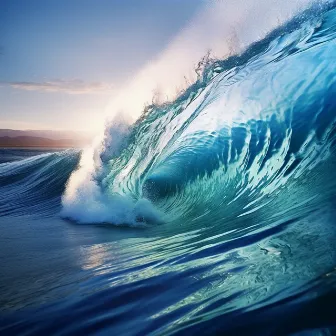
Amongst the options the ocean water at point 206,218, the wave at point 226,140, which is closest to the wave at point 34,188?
the ocean water at point 206,218

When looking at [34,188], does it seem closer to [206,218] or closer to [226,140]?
[226,140]

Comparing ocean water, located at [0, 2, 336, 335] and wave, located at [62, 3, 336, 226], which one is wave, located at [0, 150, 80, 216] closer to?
ocean water, located at [0, 2, 336, 335]

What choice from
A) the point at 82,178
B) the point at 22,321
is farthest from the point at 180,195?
the point at 22,321

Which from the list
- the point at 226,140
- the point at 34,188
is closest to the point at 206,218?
the point at 226,140

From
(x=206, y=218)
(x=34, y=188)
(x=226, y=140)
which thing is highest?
(x=226, y=140)

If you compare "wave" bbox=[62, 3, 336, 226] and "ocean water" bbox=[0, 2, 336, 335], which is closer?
"ocean water" bbox=[0, 2, 336, 335]

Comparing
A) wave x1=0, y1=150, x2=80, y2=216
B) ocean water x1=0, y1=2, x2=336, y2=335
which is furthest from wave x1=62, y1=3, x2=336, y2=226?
wave x1=0, y1=150, x2=80, y2=216

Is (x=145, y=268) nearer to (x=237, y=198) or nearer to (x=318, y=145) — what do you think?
(x=237, y=198)

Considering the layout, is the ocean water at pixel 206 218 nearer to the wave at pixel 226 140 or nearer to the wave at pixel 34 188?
the wave at pixel 226 140

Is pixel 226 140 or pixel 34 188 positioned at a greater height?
pixel 226 140

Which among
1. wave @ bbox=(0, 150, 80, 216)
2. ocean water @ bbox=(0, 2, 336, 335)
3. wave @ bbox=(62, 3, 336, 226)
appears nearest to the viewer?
ocean water @ bbox=(0, 2, 336, 335)
